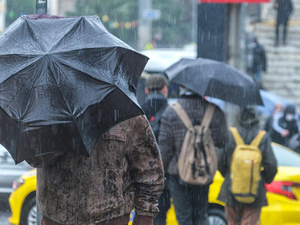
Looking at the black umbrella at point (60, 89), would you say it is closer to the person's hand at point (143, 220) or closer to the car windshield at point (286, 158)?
the person's hand at point (143, 220)

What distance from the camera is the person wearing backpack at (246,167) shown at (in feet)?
21.5

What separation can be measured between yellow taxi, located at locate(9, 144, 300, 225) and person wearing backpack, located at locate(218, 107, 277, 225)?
4.21ft

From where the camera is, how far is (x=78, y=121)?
332 cm

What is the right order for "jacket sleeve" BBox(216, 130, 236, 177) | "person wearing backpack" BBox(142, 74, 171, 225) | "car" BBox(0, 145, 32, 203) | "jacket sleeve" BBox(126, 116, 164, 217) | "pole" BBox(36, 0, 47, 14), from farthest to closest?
"car" BBox(0, 145, 32, 203), "person wearing backpack" BBox(142, 74, 171, 225), "jacket sleeve" BBox(216, 130, 236, 177), "pole" BBox(36, 0, 47, 14), "jacket sleeve" BBox(126, 116, 164, 217)

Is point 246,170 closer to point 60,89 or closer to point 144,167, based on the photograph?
point 144,167

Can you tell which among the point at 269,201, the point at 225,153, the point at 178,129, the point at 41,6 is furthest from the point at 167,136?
the point at 41,6

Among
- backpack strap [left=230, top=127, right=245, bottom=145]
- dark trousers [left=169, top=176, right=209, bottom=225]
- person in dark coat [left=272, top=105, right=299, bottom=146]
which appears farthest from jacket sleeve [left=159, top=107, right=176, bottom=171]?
person in dark coat [left=272, top=105, right=299, bottom=146]

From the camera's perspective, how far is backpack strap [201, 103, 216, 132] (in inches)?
254

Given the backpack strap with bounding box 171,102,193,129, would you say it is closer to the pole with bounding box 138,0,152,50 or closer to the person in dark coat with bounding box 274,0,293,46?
the person in dark coat with bounding box 274,0,293,46

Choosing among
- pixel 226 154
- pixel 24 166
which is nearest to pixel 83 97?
pixel 226 154

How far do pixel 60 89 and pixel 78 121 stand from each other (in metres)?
0.18

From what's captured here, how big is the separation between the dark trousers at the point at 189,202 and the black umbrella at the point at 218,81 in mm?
942

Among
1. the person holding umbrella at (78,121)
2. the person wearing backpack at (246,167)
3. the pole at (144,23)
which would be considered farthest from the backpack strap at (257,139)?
the pole at (144,23)

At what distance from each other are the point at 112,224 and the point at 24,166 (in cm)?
611
